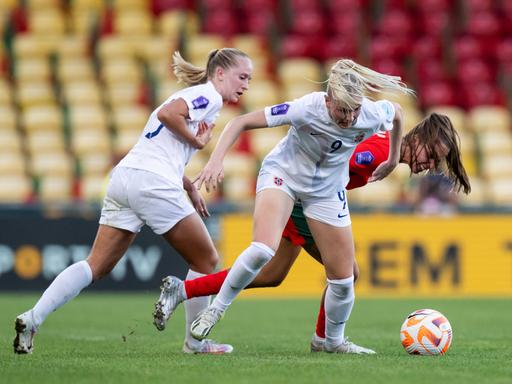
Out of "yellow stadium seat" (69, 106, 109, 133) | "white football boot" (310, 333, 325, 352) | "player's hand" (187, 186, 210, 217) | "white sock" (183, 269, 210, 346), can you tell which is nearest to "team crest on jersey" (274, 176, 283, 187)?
"player's hand" (187, 186, 210, 217)

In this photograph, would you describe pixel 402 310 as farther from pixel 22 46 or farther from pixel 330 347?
pixel 22 46

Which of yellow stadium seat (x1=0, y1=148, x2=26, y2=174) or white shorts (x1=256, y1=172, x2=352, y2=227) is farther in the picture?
yellow stadium seat (x1=0, y1=148, x2=26, y2=174)

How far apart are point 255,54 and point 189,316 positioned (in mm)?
13153

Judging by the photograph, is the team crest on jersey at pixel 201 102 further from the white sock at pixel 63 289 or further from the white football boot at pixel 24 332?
the white football boot at pixel 24 332

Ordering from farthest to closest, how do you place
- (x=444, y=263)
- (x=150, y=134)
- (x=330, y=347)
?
(x=444, y=263)
(x=330, y=347)
(x=150, y=134)

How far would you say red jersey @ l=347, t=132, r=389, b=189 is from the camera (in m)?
7.68

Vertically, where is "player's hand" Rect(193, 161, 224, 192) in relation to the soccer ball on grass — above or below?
above

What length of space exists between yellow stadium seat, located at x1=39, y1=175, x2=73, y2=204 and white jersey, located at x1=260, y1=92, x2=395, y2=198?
9934 mm

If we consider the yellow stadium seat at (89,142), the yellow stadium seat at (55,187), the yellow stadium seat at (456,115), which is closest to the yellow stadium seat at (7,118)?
the yellow stadium seat at (89,142)

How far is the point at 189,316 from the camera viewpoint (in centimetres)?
749

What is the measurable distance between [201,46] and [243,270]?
44.5 feet

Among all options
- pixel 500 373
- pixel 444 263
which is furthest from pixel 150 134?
pixel 444 263

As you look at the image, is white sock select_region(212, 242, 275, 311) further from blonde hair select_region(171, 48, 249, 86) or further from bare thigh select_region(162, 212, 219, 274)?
blonde hair select_region(171, 48, 249, 86)

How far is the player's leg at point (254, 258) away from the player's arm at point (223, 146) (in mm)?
451
